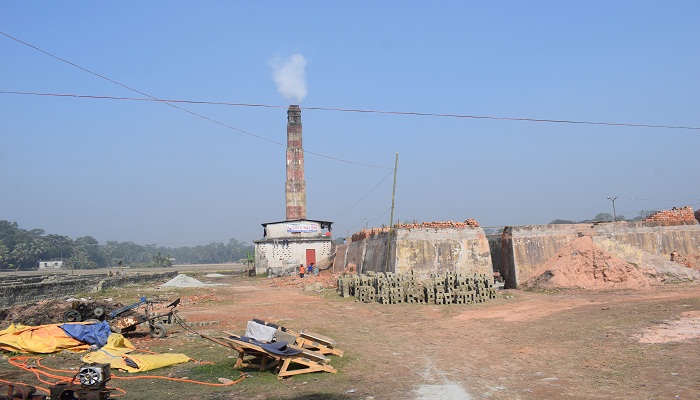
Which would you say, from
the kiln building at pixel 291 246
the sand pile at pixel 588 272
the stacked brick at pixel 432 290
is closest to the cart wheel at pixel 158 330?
the stacked brick at pixel 432 290

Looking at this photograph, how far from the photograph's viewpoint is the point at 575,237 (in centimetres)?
2152

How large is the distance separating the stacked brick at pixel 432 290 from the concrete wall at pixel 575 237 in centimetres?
360

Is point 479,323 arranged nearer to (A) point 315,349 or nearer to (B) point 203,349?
(A) point 315,349

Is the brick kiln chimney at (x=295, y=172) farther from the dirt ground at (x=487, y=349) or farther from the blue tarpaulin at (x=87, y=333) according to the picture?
the blue tarpaulin at (x=87, y=333)

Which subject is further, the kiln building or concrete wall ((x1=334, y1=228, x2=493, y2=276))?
the kiln building

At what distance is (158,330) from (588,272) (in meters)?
15.8

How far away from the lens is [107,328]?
10.4 m

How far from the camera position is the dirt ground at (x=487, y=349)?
6.76 metres

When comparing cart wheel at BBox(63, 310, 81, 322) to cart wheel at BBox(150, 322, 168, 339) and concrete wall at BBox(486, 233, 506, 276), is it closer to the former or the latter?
cart wheel at BBox(150, 322, 168, 339)

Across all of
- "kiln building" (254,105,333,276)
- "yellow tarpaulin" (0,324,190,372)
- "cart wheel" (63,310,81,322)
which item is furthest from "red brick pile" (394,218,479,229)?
"kiln building" (254,105,333,276)

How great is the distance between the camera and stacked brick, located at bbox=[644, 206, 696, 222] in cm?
2248

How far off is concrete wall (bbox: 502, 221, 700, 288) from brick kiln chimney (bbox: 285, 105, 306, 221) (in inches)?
1201

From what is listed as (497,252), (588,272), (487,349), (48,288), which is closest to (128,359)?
(487,349)

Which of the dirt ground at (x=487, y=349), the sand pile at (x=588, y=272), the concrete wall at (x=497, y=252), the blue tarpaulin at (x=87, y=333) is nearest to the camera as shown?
the dirt ground at (x=487, y=349)
